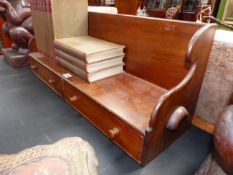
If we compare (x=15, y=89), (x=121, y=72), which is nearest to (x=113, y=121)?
(x=121, y=72)

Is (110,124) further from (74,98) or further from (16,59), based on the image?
(16,59)

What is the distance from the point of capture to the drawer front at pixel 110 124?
0.76 metres

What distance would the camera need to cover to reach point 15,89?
145 centimetres

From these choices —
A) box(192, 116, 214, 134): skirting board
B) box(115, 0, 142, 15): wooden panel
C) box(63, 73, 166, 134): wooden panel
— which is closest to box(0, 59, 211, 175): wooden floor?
box(192, 116, 214, 134): skirting board

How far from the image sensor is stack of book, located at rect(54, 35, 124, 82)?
3.22 ft

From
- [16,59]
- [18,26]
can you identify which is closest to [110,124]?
[16,59]

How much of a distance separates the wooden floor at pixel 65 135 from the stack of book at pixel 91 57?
29 centimetres

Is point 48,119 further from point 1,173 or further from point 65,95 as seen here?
point 1,173

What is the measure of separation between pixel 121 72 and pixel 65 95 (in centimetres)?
39

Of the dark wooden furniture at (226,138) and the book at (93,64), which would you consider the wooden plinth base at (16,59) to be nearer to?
the book at (93,64)

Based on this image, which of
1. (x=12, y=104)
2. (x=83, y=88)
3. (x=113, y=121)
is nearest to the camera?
(x=113, y=121)

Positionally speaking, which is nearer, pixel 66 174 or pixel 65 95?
pixel 66 174

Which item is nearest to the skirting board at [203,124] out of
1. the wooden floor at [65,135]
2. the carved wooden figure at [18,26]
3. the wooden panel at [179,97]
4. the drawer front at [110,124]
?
the wooden floor at [65,135]

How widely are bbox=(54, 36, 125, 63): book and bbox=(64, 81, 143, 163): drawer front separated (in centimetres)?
20
